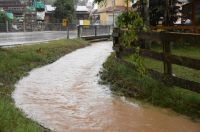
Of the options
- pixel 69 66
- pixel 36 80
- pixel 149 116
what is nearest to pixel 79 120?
pixel 149 116

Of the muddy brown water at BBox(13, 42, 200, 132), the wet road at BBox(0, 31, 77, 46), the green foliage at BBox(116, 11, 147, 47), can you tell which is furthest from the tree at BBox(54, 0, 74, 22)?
the green foliage at BBox(116, 11, 147, 47)

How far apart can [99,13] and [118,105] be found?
71.5 meters

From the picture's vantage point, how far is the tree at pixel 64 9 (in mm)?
58066

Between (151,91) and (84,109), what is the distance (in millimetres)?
1688

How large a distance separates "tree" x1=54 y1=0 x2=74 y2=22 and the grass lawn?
45.6 metres

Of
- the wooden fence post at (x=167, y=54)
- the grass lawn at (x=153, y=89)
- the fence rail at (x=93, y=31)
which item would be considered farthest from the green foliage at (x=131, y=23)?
the fence rail at (x=93, y=31)

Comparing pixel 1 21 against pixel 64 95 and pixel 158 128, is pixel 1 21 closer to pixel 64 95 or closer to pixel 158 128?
pixel 64 95

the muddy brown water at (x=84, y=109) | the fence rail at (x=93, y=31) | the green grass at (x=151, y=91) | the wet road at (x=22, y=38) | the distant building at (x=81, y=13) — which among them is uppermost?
the distant building at (x=81, y=13)

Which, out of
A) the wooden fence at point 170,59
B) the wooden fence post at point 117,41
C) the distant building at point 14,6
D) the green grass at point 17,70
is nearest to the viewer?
the green grass at point 17,70

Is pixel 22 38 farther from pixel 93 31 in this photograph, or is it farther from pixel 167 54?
pixel 167 54

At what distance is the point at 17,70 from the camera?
45.1 ft

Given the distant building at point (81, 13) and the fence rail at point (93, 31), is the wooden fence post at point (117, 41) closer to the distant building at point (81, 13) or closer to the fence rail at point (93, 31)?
the fence rail at point (93, 31)

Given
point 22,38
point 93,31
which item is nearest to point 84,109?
point 22,38

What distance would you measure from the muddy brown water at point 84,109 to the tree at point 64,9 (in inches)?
1800
